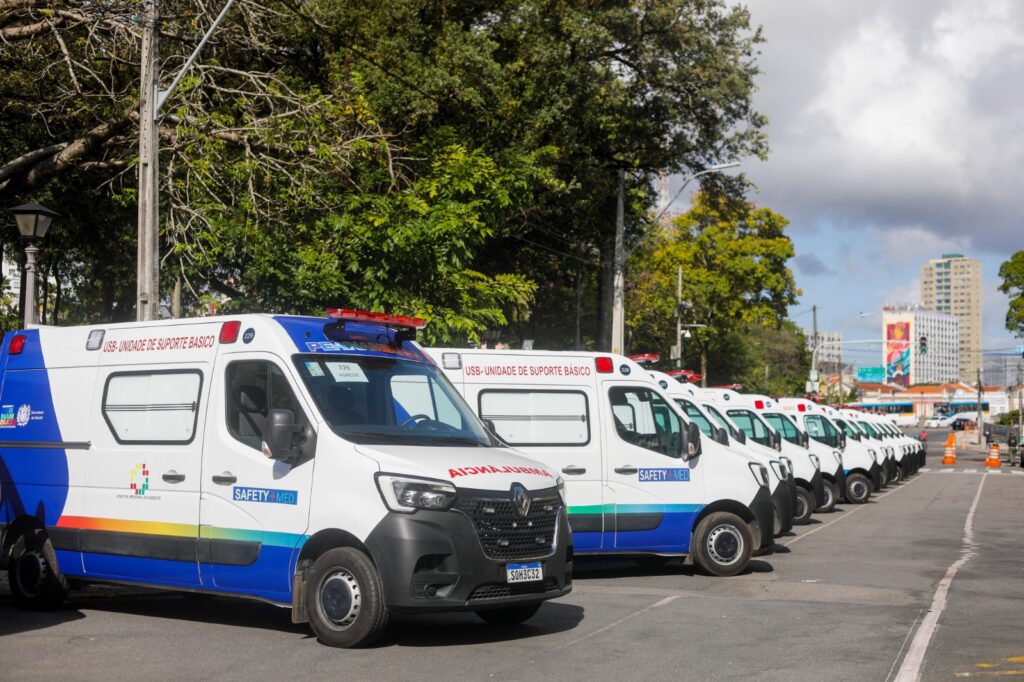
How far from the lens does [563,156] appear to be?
32031 mm

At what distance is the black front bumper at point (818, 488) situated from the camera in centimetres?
2287

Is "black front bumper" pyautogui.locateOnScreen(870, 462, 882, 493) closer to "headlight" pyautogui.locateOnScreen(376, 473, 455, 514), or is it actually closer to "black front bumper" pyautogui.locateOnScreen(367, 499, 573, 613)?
"black front bumper" pyautogui.locateOnScreen(367, 499, 573, 613)

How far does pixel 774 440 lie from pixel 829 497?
5218 millimetres

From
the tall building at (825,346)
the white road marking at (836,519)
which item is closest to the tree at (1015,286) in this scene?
the tall building at (825,346)

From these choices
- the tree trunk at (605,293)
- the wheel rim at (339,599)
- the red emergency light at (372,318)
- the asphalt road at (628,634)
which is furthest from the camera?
the tree trunk at (605,293)

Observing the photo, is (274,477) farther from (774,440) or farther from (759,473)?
(774,440)

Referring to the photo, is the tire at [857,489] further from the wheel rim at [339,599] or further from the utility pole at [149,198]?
the wheel rim at [339,599]

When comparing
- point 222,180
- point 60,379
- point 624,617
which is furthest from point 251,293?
point 624,617

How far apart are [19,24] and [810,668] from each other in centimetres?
1953

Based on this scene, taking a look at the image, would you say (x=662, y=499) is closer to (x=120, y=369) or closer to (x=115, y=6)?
(x=120, y=369)

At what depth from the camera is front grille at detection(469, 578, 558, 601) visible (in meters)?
8.59

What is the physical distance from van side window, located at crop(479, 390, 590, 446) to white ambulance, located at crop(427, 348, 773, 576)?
11 millimetres

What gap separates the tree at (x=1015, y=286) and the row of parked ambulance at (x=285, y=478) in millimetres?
61225

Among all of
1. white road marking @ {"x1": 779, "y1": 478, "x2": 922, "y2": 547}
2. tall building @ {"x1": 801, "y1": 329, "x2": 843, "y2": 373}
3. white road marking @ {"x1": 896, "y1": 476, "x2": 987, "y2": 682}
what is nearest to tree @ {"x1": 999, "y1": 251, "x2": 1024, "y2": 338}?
tall building @ {"x1": 801, "y1": 329, "x2": 843, "y2": 373}
